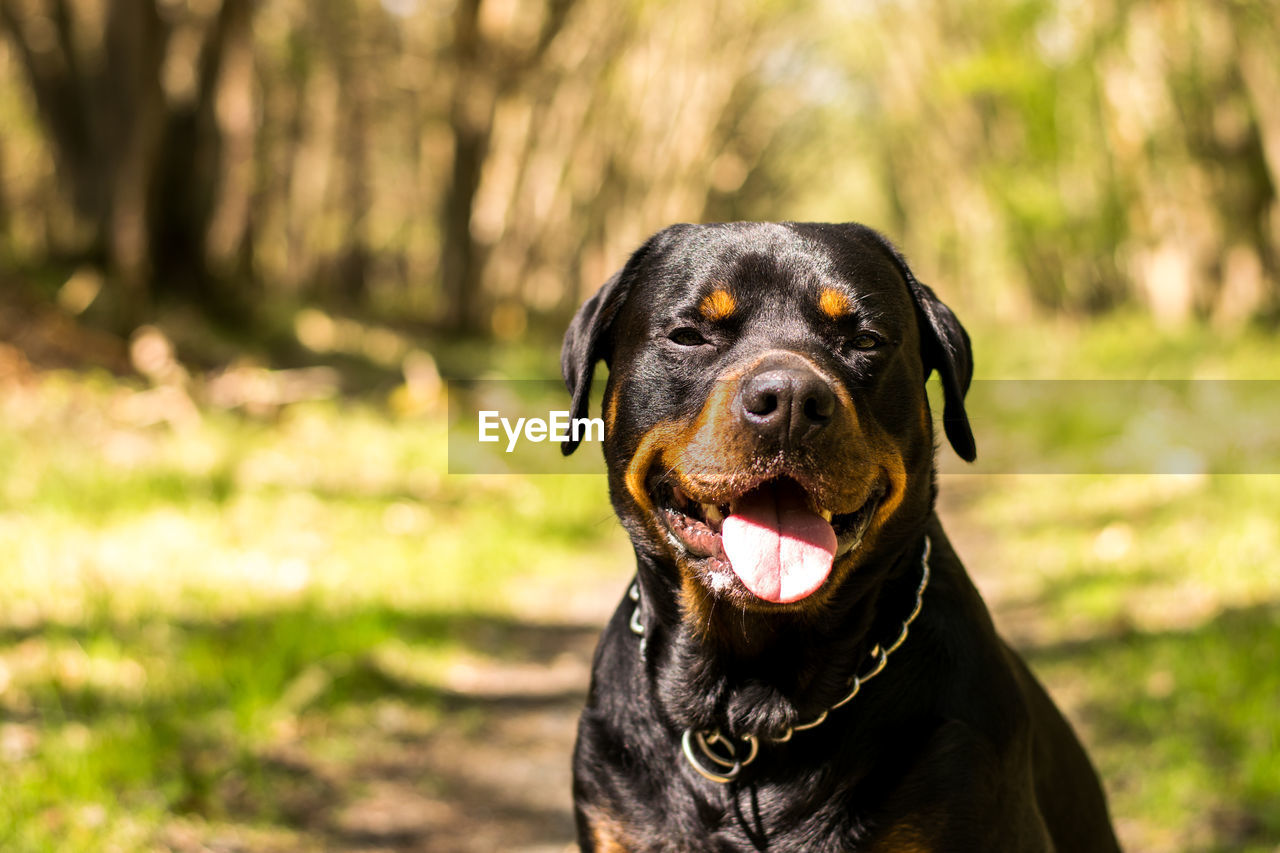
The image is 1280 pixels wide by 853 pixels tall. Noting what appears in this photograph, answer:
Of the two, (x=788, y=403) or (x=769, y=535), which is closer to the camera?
(x=788, y=403)

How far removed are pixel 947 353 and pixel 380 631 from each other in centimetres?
338

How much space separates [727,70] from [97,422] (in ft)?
67.5

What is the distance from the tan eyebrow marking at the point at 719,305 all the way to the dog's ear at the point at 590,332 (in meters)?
0.29

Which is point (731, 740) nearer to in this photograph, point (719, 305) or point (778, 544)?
point (778, 544)

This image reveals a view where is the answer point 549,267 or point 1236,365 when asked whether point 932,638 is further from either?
point 549,267

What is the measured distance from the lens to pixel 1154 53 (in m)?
12.7

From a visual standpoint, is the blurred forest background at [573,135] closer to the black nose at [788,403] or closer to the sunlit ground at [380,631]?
the sunlit ground at [380,631]

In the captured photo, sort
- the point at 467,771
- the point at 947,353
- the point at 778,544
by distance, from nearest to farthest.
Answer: the point at 778,544 < the point at 947,353 < the point at 467,771

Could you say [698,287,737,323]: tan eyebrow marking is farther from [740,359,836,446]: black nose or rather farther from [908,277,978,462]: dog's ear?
[908,277,978,462]: dog's ear

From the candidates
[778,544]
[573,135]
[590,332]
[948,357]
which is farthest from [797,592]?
[573,135]

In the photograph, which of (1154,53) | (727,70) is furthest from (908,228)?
(1154,53)

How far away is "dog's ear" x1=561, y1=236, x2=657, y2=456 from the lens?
8.71ft

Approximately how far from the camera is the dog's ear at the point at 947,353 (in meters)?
2.55

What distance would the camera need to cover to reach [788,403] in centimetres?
215
